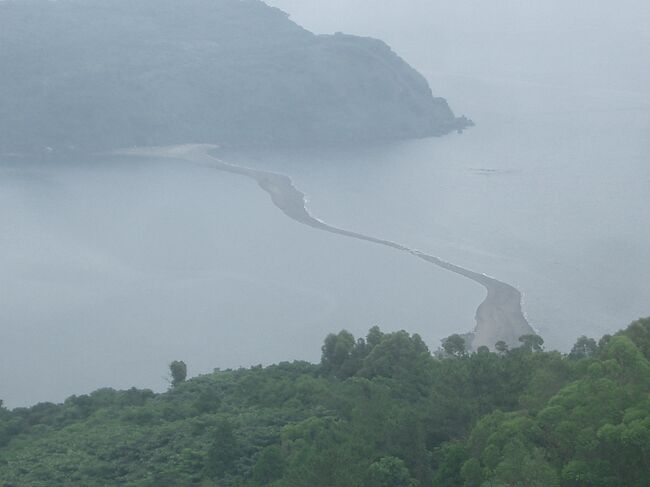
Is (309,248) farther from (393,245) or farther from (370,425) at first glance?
(370,425)

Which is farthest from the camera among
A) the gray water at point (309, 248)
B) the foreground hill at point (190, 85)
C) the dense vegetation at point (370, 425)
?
the foreground hill at point (190, 85)

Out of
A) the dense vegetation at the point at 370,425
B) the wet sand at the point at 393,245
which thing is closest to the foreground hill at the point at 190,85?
the wet sand at the point at 393,245

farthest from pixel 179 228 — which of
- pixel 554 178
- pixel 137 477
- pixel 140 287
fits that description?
pixel 137 477

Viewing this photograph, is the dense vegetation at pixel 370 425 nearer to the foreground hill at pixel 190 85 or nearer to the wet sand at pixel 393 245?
the wet sand at pixel 393 245

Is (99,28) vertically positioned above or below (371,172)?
above

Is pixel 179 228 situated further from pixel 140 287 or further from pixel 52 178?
pixel 52 178

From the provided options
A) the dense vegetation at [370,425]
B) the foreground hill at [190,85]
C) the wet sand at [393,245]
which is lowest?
the dense vegetation at [370,425]

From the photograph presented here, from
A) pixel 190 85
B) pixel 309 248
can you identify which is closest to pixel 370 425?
pixel 309 248
